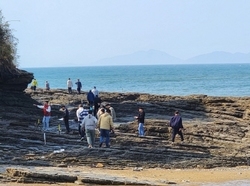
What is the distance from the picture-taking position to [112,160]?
19594 millimetres

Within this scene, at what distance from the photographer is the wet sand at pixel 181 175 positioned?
17.1m

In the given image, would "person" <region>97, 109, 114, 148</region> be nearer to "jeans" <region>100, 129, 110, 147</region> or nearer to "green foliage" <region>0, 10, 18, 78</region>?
"jeans" <region>100, 129, 110, 147</region>

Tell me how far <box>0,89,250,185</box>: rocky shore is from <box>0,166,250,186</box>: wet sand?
440 millimetres

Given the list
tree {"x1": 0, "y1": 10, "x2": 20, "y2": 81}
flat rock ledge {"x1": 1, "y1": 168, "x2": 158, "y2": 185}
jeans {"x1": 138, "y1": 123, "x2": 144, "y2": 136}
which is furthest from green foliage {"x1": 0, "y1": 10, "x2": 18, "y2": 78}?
flat rock ledge {"x1": 1, "y1": 168, "x2": 158, "y2": 185}

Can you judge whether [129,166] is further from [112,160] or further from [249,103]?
[249,103]

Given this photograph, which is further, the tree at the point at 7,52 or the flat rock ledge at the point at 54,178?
the tree at the point at 7,52

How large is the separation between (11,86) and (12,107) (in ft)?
10.5

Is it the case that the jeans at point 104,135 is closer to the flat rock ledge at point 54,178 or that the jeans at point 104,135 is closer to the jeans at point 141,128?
the jeans at point 141,128

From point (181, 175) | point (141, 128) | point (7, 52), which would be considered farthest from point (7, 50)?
point (181, 175)

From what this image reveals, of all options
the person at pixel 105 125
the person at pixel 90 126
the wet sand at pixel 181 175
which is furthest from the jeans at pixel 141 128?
the wet sand at pixel 181 175

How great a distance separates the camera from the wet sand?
56.2ft

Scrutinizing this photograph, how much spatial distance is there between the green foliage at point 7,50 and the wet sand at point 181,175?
16.3 m

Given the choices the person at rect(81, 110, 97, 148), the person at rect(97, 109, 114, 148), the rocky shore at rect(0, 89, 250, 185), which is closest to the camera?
the rocky shore at rect(0, 89, 250, 185)

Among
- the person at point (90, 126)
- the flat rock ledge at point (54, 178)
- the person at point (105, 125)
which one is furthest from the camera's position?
the person at point (105, 125)
